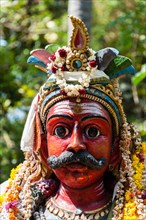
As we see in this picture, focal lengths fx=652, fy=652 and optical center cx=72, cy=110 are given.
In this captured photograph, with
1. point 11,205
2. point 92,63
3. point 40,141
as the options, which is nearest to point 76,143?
point 40,141

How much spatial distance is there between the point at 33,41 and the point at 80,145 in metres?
5.60

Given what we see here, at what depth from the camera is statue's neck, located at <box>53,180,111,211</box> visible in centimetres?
401

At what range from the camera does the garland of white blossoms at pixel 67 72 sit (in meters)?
3.92

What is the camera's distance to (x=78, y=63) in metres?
4.00

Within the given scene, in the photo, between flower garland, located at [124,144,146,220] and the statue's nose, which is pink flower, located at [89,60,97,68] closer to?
the statue's nose

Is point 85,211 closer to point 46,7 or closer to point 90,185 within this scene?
point 90,185

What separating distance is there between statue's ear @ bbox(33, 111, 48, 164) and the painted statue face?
6.7 inches

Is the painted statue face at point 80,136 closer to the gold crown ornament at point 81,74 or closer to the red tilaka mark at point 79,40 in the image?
the gold crown ornament at point 81,74

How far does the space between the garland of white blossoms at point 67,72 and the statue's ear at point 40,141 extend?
1.12 ft

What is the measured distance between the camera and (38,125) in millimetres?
4156

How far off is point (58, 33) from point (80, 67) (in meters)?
4.89

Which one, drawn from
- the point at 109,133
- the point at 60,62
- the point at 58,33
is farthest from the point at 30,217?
the point at 58,33

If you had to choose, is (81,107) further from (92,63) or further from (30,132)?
(30,132)

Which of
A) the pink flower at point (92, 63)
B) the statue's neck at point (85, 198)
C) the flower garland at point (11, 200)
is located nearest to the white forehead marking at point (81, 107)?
the pink flower at point (92, 63)
